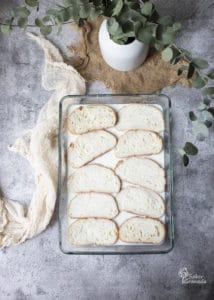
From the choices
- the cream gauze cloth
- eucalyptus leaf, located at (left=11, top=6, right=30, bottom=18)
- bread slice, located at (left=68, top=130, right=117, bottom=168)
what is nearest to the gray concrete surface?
the cream gauze cloth

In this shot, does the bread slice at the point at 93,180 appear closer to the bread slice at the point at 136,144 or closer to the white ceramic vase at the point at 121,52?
the bread slice at the point at 136,144

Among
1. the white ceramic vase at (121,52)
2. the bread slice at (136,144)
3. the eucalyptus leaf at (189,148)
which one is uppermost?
the white ceramic vase at (121,52)

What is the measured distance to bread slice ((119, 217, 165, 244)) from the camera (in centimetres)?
116

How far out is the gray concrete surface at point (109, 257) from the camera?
121 cm

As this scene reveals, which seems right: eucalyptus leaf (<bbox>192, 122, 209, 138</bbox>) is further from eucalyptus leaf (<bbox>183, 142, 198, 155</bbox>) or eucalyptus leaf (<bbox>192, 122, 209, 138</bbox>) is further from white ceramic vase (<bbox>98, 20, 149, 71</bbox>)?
white ceramic vase (<bbox>98, 20, 149, 71</bbox>)

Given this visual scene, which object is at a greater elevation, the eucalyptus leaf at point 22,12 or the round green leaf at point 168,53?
the eucalyptus leaf at point 22,12

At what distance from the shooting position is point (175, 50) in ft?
3.15

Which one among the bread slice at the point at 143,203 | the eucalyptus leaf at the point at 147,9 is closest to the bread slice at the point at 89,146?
the bread slice at the point at 143,203

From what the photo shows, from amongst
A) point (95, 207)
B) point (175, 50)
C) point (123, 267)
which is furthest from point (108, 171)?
point (175, 50)

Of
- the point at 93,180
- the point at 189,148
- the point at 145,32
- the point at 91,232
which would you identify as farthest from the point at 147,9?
the point at 91,232

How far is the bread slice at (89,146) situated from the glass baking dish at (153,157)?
0.03 m

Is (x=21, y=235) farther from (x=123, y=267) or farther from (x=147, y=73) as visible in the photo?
(x=147, y=73)

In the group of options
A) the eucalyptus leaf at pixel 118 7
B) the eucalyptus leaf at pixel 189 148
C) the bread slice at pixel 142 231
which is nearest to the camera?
the eucalyptus leaf at pixel 118 7

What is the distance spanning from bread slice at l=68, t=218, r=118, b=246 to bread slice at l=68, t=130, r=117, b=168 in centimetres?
15
